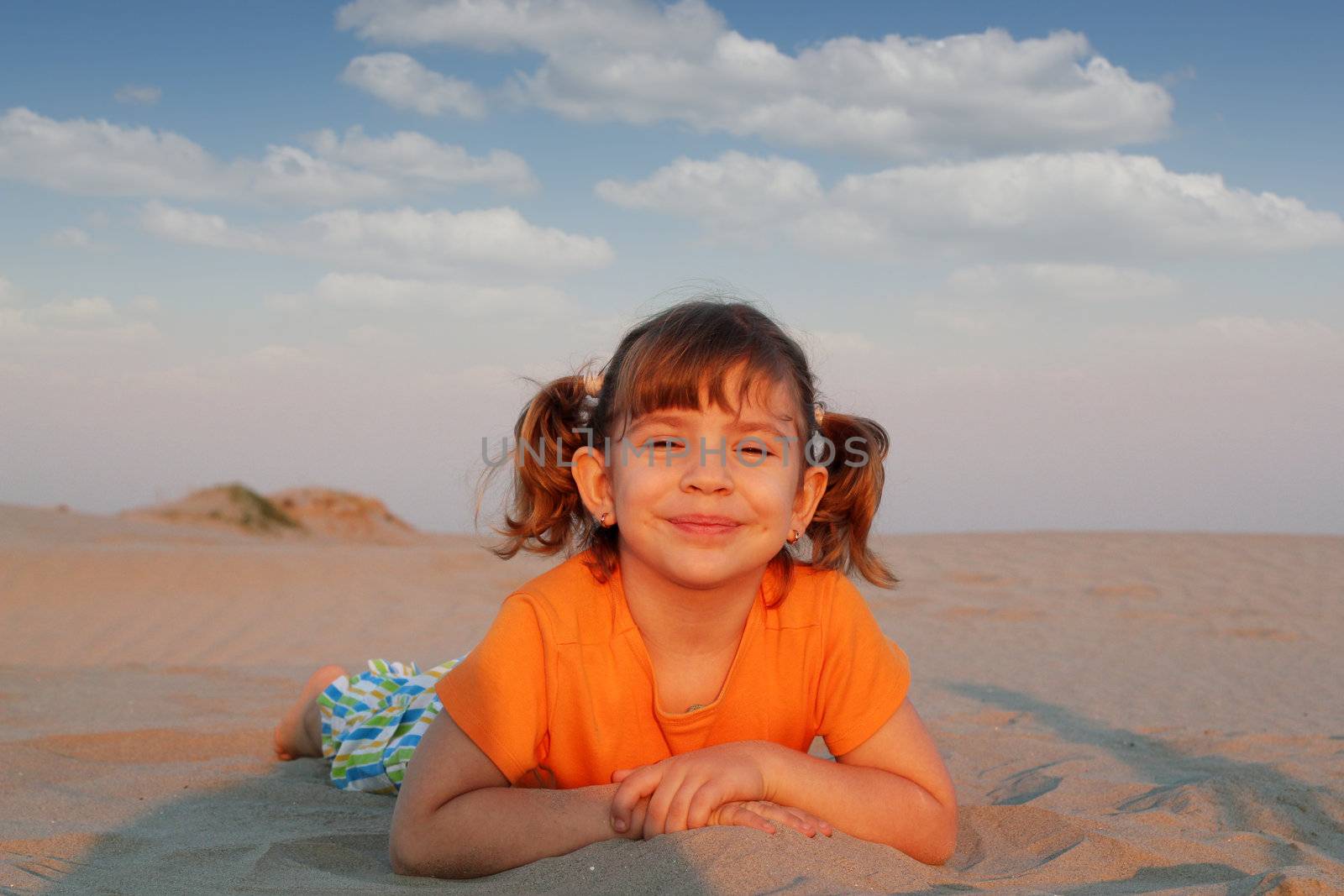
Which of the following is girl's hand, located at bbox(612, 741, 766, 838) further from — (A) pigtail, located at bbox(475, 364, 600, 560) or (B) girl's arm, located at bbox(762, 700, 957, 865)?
(A) pigtail, located at bbox(475, 364, 600, 560)

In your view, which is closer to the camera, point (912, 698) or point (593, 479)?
point (593, 479)

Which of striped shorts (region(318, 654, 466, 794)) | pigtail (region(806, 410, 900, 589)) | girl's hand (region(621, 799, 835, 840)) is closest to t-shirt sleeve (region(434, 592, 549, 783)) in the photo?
girl's hand (region(621, 799, 835, 840))

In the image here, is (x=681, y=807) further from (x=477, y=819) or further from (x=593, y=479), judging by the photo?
(x=593, y=479)

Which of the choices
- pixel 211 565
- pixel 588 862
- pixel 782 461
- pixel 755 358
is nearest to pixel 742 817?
pixel 588 862

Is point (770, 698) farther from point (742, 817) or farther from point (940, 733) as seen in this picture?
point (940, 733)

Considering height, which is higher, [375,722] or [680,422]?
[680,422]

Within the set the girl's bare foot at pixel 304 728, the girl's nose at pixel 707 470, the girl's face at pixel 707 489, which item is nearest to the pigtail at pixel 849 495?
the girl's face at pixel 707 489

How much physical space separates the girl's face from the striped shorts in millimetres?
1136

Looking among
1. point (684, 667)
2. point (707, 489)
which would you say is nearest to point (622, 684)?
point (684, 667)

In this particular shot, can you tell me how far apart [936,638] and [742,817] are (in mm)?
6352

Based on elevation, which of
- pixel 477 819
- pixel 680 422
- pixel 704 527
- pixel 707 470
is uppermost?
pixel 680 422

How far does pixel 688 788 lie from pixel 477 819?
1.61ft

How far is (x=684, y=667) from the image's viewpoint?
2828 mm

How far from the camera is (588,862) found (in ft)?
7.52
